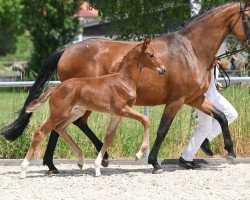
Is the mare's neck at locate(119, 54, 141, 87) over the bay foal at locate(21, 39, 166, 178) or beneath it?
over

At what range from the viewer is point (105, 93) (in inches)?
345

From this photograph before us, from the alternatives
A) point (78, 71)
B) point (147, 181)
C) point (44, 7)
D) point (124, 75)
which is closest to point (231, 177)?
point (147, 181)

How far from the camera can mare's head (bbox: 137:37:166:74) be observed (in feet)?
28.6

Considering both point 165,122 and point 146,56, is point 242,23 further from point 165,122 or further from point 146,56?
point 165,122

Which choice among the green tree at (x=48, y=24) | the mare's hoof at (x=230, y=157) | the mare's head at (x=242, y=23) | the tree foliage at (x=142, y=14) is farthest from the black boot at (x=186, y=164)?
the green tree at (x=48, y=24)

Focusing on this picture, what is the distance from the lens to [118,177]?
8859mm

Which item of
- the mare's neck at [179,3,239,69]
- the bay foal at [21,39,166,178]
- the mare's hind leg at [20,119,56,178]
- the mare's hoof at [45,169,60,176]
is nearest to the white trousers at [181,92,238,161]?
the mare's neck at [179,3,239,69]

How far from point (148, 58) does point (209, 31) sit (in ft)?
3.60

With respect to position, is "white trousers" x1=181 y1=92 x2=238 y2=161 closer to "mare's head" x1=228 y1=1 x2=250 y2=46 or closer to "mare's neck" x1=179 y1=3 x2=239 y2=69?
"mare's neck" x1=179 y1=3 x2=239 y2=69

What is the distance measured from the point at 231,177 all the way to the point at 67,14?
77.1ft

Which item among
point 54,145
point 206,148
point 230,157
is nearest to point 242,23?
point 230,157

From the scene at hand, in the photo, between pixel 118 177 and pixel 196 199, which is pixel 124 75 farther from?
pixel 196 199

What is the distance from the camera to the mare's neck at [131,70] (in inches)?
348

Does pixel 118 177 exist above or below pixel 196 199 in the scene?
below
